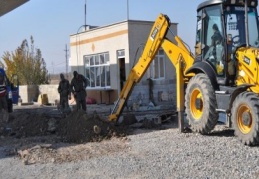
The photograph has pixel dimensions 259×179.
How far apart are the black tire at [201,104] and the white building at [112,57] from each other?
10.2 meters

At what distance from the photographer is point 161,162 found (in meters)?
8.27

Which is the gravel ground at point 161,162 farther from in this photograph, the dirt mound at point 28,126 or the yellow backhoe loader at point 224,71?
→ the dirt mound at point 28,126

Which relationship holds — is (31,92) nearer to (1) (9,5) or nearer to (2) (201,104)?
(1) (9,5)

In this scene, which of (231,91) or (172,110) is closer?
(231,91)

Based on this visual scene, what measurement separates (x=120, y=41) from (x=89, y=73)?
4492 millimetres

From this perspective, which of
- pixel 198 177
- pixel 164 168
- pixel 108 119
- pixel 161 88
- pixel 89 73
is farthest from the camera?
pixel 89 73

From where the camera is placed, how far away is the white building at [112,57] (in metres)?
23.7

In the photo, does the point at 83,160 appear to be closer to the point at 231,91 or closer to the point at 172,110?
the point at 231,91

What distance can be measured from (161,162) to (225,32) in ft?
11.7

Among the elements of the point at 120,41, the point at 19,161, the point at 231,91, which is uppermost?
the point at 120,41

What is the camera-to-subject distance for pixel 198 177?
7.11m

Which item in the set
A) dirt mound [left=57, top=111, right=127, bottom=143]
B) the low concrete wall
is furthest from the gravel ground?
the low concrete wall

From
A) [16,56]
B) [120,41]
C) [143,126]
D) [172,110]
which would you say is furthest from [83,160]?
[16,56]

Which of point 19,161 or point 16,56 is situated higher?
point 16,56
